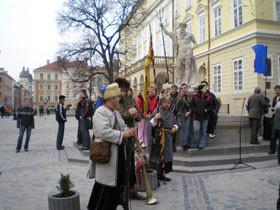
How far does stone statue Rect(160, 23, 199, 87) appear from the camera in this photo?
1032 centimetres

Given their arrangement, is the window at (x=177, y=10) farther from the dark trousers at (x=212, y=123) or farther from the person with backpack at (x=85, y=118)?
the dark trousers at (x=212, y=123)

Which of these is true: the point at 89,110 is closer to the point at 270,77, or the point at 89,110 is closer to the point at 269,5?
the point at 270,77

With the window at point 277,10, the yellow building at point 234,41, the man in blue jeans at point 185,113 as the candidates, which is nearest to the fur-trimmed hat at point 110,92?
the man in blue jeans at point 185,113

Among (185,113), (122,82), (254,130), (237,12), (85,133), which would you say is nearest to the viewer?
(122,82)

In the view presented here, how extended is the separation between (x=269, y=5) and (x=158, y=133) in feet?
59.9

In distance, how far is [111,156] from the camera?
10.7ft

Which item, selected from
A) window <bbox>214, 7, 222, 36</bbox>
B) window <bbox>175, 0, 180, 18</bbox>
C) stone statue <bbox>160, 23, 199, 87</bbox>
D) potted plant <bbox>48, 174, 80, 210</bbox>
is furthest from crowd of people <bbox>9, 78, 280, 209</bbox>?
window <bbox>175, 0, 180, 18</bbox>

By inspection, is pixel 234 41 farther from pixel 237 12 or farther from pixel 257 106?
pixel 257 106

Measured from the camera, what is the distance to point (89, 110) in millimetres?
8547

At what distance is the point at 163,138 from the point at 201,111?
89.0 inches

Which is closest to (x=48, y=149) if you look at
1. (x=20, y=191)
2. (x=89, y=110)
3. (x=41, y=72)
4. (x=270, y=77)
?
(x=89, y=110)

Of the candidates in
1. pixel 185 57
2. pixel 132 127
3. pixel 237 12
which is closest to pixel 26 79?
pixel 237 12

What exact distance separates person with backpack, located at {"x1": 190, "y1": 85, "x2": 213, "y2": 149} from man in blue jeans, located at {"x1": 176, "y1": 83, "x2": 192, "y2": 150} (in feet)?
0.60

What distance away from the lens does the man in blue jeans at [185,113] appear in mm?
7172
